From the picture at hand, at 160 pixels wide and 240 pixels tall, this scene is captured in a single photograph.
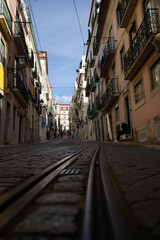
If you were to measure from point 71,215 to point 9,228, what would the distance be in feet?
1.01

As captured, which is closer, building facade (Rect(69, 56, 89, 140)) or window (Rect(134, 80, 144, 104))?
window (Rect(134, 80, 144, 104))

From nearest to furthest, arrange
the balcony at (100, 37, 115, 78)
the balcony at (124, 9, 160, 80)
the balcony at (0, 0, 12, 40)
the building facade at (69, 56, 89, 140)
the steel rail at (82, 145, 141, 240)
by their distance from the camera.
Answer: the steel rail at (82, 145, 141, 240) < the balcony at (124, 9, 160, 80) < the balcony at (0, 0, 12, 40) < the balcony at (100, 37, 115, 78) < the building facade at (69, 56, 89, 140)

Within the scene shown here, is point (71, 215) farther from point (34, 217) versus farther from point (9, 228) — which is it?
point (9, 228)

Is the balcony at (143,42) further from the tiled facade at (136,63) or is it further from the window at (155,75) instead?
the window at (155,75)

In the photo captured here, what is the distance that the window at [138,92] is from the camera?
9.58m

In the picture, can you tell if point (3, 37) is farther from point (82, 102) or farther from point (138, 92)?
point (82, 102)

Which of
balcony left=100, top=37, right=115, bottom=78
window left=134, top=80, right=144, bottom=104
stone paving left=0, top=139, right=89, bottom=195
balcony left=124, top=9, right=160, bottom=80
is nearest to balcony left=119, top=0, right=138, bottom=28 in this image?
balcony left=124, top=9, right=160, bottom=80

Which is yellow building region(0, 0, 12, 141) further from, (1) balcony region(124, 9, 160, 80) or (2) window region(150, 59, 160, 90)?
(2) window region(150, 59, 160, 90)

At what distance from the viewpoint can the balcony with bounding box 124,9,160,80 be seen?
296 inches

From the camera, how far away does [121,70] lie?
501 inches

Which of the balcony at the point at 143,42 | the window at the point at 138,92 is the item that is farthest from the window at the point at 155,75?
the window at the point at 138,92

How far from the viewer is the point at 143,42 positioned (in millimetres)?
8234

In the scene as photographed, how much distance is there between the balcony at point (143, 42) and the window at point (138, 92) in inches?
22.9

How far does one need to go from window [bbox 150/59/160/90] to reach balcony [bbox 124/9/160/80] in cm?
57
